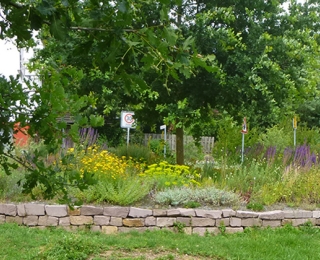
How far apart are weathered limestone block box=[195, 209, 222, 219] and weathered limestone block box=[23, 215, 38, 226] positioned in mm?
2365

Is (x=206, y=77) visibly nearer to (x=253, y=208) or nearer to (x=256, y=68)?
(x=256, y=68)

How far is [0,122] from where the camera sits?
6.28 feet

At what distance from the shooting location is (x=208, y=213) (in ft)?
21.9

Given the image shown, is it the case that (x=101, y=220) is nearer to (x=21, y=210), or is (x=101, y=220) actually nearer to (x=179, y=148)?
(x=21, y=210)

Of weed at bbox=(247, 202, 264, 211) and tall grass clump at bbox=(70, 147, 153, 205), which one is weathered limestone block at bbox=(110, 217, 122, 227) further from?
weed at bbox=(247, 202, 264, 211)

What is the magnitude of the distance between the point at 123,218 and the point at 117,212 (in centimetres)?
13

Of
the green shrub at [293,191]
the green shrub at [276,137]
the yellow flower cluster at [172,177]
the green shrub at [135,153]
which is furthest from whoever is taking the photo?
the green shrub at [276,137]

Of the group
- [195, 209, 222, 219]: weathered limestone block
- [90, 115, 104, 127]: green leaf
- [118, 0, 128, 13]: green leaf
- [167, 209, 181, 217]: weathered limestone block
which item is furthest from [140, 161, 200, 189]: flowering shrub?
[118, 0, 128, 13]: green leaf

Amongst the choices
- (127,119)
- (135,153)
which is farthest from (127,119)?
(135,153)

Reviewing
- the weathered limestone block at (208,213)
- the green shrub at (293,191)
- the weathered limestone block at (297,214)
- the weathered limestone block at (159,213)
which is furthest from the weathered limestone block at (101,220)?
the weathered limestone block at (297,214)

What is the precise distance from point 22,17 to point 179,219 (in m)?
5.25

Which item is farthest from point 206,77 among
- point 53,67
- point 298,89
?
point 53,67

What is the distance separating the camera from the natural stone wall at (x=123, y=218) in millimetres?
6598

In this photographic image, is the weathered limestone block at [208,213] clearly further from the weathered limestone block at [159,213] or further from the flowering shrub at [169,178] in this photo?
the flowering shrub at [169,178]
